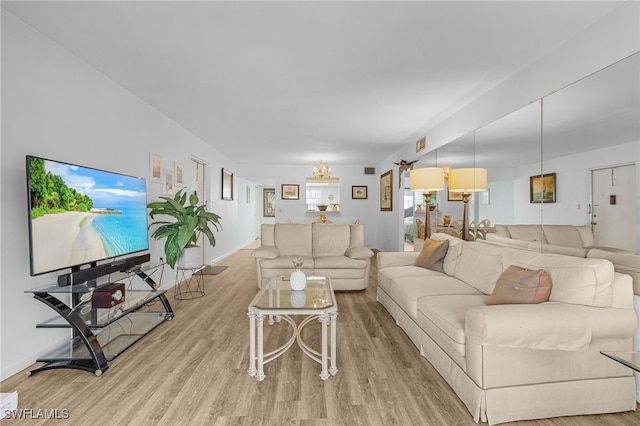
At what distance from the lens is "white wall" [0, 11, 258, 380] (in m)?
2.12

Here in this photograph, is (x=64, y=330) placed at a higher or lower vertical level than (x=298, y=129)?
lower

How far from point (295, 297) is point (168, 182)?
303 centimetres

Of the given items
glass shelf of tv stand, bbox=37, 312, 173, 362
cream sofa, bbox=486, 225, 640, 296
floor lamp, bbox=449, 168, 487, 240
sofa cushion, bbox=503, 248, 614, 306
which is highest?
floor lamp, bbox=449, 168, 487, 240

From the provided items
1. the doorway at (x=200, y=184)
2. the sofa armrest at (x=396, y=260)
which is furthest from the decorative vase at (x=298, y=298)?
the doorway at (x=200, y=184)

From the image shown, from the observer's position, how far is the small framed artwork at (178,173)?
4660 mm

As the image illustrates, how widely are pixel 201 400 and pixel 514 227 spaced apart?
118 inches

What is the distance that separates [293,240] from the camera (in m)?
4.80

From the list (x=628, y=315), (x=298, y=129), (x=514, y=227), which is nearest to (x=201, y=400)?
(x=628, y=315)

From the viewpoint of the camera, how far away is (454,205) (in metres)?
3.85

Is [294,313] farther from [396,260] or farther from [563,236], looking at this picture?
[563,236]

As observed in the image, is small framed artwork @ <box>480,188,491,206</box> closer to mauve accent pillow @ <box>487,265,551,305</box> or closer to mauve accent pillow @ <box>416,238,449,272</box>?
mauve accent pillow @ <box>416,238,449,272</box>

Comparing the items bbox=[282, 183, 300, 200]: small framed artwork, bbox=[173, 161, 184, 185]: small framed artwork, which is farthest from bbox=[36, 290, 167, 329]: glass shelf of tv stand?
bbox=[282, 183, 300, 200]: small framed artwork

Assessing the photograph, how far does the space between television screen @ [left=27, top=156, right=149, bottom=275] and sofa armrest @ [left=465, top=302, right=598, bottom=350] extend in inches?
111

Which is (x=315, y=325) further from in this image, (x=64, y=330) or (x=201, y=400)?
(x=64, y=330)
